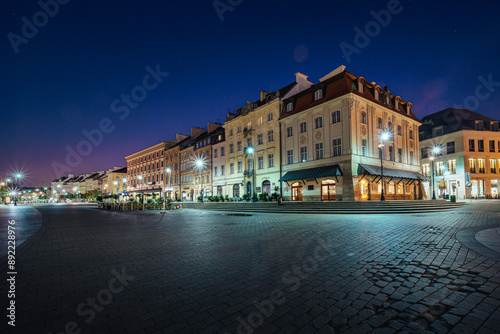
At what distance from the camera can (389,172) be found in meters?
30.1

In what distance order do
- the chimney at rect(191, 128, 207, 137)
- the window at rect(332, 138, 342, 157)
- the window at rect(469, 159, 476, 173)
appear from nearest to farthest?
the window at rect(332, 138, 342, 157) < the window at rect(469, 159, 476, 173) < the chimney at rect(191, 128, 207, 137)

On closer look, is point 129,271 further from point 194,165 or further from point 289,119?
point 194,165

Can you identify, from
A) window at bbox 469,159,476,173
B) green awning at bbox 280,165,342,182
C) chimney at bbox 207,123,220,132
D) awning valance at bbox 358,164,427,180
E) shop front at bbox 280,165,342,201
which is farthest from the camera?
chimney at bbox 207,123,220,132

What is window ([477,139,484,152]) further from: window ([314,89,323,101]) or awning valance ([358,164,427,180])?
window ([314,89,323,101])

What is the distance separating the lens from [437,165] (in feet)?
156

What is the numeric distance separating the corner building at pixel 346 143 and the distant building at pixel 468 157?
13422 mm

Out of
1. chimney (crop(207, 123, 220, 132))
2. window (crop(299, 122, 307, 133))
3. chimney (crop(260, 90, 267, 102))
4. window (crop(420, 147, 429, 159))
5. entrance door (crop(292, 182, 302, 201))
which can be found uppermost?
chimney (crop(260, 90, 267, 102))

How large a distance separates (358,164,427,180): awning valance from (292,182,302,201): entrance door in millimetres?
8130

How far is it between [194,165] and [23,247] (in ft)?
149

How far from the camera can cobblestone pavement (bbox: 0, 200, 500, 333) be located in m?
2.93

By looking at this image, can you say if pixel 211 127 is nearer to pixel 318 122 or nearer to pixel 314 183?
pixel 318 122

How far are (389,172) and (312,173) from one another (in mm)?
9412

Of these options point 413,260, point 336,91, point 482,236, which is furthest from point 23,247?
point 336,91

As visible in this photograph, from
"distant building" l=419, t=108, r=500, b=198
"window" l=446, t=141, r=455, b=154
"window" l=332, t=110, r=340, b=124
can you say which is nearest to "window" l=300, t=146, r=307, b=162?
"window" l=332, t=110, r=340, b=124
